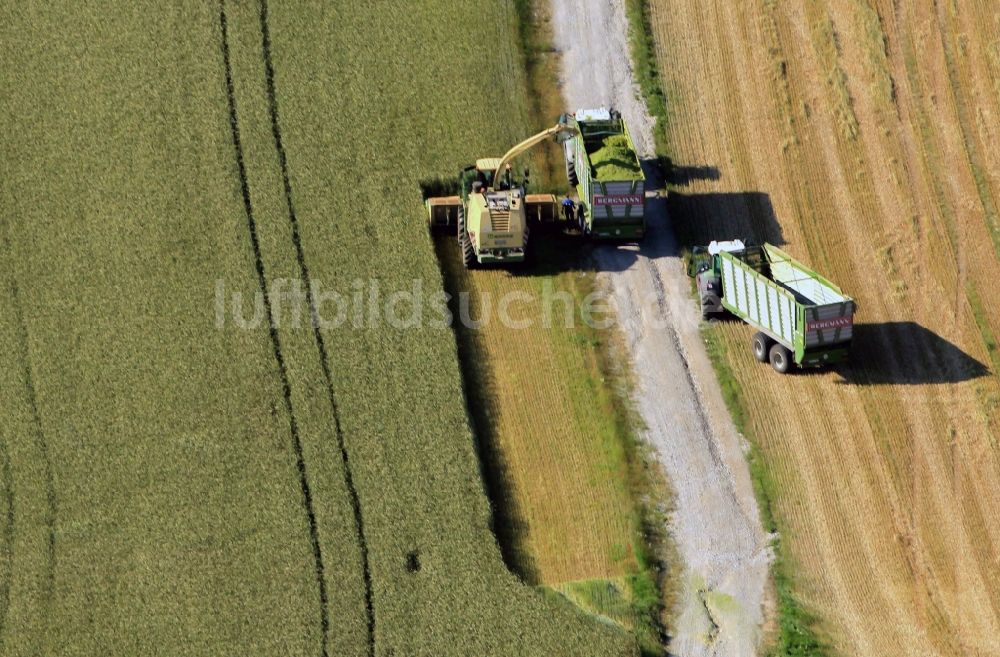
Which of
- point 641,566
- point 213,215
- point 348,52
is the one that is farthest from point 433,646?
point 348,52

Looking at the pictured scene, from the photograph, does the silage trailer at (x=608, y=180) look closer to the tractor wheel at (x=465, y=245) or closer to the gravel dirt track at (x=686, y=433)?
the gravel dirt track at (x=686, y=433)

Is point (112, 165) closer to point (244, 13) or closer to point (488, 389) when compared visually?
point (244, 13)

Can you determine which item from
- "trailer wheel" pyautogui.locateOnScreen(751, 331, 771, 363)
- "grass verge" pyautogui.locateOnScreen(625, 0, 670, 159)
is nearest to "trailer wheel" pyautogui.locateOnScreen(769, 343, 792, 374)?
"trailer wheel" pyautogui.locateOnScreen(751, 331, 771, 363)

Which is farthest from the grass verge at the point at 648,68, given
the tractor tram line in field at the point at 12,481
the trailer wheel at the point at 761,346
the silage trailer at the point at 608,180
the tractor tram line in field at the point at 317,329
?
the tractor tram line in field at the point at 12,481

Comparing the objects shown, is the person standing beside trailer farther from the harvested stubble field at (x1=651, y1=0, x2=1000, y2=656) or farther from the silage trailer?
the harvested stubble field at (x1=651, y1=0, x2=1000, y2=656)

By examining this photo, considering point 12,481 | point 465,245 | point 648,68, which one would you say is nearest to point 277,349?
point 465,245
